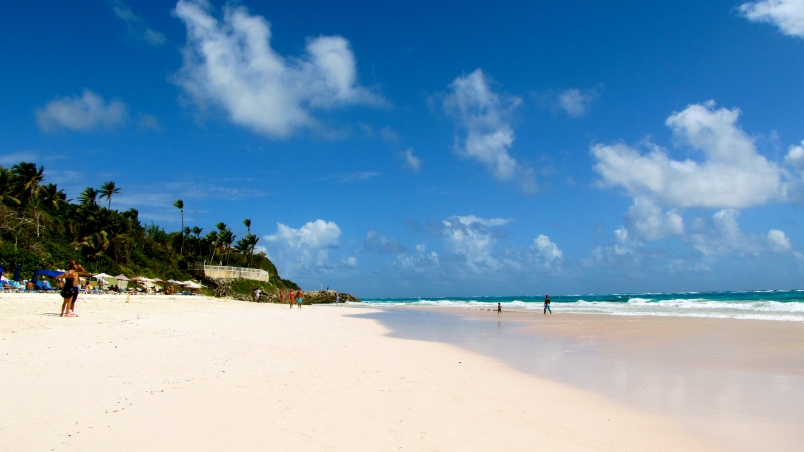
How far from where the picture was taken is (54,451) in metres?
4.35

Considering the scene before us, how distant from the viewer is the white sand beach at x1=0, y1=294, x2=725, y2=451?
196 inches

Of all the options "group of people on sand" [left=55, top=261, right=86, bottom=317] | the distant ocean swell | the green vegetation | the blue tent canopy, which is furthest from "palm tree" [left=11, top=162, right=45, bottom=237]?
the distant ocean swell

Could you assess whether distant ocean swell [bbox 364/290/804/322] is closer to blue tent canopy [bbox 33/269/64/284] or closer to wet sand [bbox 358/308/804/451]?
wet sand [bbox 358/308/804/451]

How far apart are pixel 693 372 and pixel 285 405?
867cm

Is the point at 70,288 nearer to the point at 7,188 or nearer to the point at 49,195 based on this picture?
the point at 7,188

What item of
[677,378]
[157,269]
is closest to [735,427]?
[677,378]

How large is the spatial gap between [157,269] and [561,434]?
60.7 m

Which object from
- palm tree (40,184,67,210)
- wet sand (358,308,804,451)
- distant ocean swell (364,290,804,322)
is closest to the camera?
wet sand (358,308,804,451)

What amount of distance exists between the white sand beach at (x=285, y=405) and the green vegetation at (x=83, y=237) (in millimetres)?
37223

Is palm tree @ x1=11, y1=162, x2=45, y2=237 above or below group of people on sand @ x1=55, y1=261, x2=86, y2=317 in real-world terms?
above

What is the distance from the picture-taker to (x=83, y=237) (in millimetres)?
49281

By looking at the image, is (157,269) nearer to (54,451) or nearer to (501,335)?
(501,335)

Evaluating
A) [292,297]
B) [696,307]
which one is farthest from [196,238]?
[696,307]

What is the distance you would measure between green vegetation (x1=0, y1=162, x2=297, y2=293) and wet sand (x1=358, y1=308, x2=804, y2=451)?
4037 centimetres
